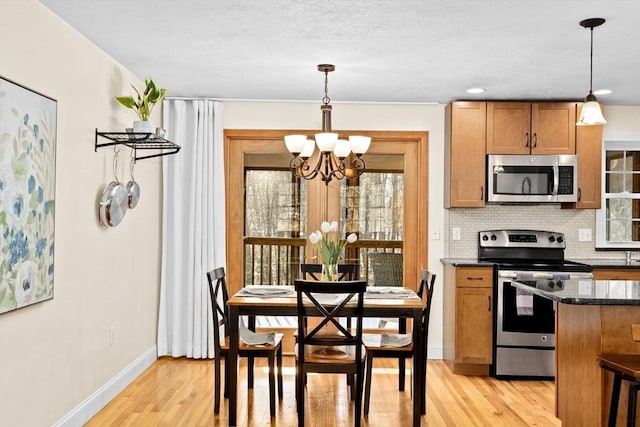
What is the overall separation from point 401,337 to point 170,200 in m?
2.58

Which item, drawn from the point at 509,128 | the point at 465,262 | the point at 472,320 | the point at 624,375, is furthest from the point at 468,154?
the point at 624,375

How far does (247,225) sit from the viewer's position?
6094mm

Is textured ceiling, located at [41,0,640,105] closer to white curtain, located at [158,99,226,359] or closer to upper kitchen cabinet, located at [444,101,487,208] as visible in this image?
upper kitchen cabinet, located at [444,101,487,208]

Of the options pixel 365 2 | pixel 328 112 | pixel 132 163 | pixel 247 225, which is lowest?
pixel 247 225

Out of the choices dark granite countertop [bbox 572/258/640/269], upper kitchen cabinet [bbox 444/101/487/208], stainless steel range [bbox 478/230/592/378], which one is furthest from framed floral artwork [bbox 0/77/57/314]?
dark granite countertop [bbox 572/258/640/269]

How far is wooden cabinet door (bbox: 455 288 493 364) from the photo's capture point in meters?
5.36

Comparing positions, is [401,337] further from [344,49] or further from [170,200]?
[170,200]

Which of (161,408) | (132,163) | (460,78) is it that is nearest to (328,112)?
(460,78)

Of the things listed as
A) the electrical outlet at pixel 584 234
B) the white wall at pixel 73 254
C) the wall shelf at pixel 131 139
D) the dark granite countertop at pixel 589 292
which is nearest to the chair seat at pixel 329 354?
the dark granite countertop at pixel 589 292

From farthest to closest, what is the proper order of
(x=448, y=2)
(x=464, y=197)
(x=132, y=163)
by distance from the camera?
(x=464, y=197) < (x=132, y=163) < (x=448, y=2)

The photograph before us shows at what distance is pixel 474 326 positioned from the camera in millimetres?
5395

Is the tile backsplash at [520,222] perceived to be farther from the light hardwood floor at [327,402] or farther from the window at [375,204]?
the light hardwood floor at [327,402]

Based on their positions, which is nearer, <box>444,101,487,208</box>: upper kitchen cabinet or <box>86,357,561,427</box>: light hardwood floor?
<box>86,357,561,427</box>: light hardwood floor

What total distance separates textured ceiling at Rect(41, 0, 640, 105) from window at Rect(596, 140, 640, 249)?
27.4 inches
